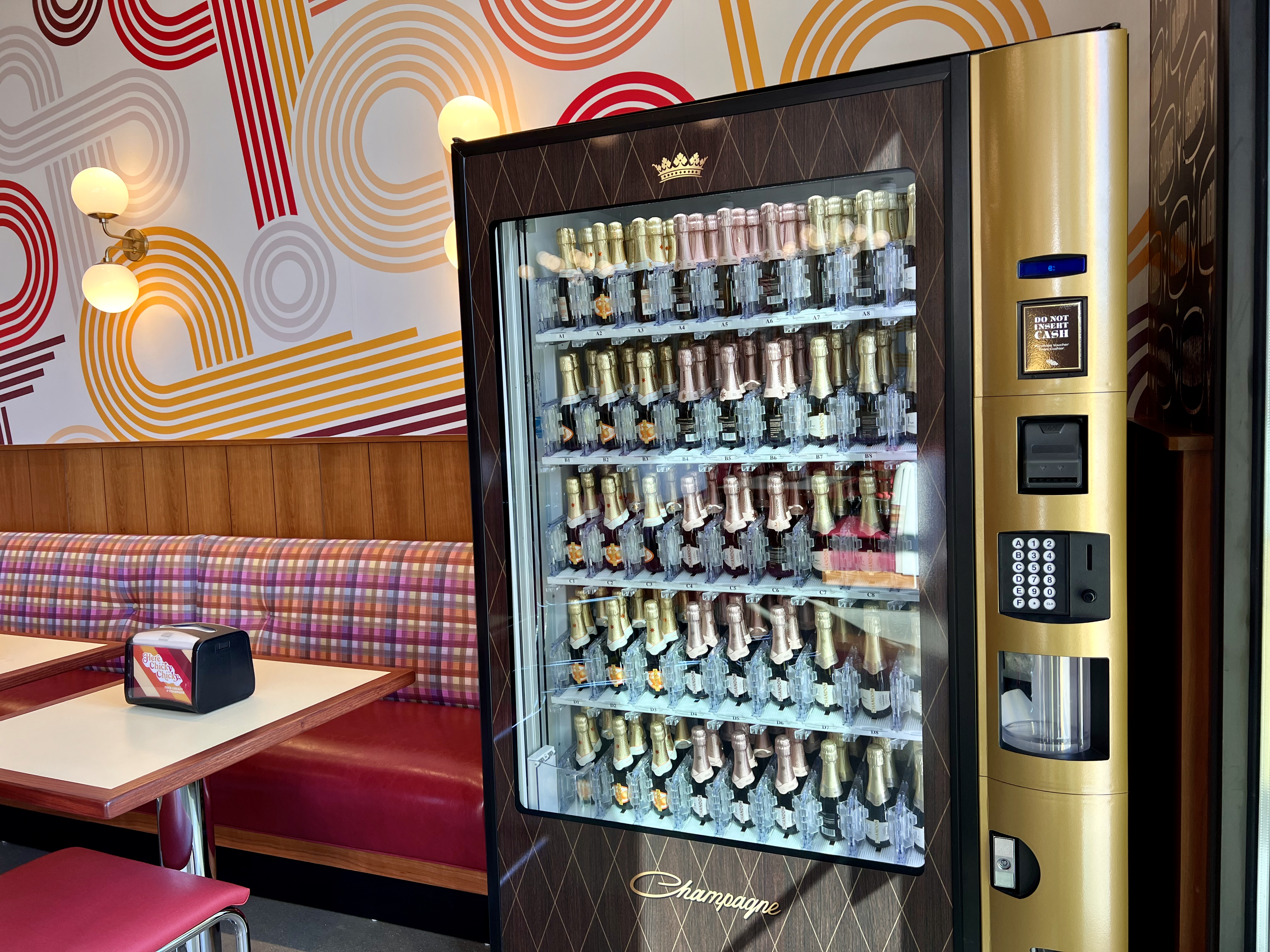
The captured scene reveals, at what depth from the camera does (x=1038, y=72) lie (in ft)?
5.10

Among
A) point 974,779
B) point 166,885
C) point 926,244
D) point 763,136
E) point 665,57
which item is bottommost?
point 166,885

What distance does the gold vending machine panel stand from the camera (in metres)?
1.56

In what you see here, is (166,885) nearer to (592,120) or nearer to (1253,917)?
(592,120)

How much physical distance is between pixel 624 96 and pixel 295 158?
4.75ft

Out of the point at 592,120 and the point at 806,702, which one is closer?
the point at 592,120

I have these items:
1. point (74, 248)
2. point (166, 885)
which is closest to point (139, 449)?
point (74, 248)

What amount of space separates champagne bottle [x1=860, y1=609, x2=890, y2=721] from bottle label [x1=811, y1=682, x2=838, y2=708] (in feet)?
0.19

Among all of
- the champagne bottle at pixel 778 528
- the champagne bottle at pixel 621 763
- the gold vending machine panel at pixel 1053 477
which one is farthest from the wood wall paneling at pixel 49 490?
the gold vending machine panel at pixel 1053 477

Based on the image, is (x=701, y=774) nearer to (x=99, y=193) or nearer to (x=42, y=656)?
(x=42, y=656)

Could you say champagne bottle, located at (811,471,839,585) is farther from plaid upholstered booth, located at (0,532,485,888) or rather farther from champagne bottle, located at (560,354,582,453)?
plaid upholstered booth, located at (0,532,485,888)

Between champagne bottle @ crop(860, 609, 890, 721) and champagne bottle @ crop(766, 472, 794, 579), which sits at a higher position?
champagne bottle @ crop(766, 472, 794, 579)

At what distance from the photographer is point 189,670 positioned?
197cm

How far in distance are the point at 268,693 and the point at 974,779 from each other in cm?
164

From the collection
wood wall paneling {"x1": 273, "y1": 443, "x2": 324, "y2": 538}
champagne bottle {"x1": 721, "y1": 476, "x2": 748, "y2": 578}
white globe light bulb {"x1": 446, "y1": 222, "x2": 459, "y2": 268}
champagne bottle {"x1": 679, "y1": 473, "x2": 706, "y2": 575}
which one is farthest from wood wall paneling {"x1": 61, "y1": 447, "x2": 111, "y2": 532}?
champagne bottle {"x1": 721, "y1": 476, "x2": 748, "y2": 578}
